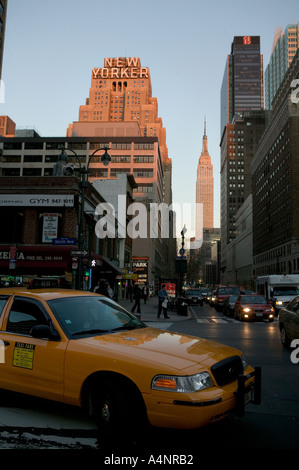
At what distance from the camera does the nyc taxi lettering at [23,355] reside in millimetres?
4595

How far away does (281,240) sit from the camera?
93.8m

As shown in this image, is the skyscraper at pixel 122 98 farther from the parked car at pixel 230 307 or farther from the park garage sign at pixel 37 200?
the parked car at pixel 230 307

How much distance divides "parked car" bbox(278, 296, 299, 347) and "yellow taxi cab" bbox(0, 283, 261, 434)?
537cm

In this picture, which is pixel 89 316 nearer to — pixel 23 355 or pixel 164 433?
pixel 23 355

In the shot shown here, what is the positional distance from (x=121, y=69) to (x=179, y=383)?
19325cm

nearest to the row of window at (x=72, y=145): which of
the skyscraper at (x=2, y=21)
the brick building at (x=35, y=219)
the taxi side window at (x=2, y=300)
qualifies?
the skyscraper at (x=2, y=21)

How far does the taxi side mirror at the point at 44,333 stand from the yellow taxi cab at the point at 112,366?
1cm

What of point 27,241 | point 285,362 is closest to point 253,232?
point 27,241

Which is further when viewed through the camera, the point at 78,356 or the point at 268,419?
the point at 268,419

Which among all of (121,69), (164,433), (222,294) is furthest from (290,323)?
(121,69)

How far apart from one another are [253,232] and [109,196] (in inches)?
3453

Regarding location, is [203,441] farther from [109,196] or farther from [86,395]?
[109,196]

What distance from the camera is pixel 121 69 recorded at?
17938cm

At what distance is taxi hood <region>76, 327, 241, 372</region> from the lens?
3.92 m
